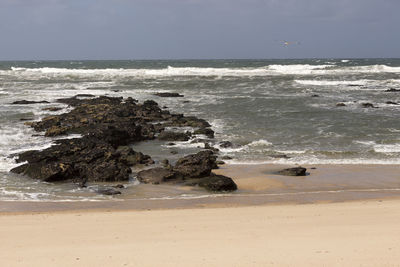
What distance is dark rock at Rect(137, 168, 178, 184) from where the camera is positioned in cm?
1256

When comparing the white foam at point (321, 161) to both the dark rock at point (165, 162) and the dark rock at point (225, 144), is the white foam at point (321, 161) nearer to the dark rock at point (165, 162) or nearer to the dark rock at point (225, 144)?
the dark rock at point (165, 162)

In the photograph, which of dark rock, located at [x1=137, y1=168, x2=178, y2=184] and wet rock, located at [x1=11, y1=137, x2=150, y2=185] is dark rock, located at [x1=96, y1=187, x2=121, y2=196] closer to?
wet rock, located at [x1=11, y1=137, x2=150, y2=185]

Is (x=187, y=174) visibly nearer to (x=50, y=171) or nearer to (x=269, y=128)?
(x=50, y=171)

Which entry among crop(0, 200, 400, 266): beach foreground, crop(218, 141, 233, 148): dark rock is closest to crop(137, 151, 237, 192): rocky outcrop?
crop(0, 200, 400, 266): beach foreground

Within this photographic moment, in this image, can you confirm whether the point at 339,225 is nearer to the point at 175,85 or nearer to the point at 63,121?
the point at 63,121

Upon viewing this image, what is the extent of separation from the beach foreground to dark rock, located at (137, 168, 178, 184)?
2753mm

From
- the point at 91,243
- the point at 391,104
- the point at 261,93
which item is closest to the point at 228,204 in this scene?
the point at 91,243

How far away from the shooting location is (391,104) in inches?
1150

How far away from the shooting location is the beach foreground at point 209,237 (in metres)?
6.20

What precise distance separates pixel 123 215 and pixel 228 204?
8.39 feet

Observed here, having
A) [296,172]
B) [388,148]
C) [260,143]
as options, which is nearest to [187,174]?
[296,172]

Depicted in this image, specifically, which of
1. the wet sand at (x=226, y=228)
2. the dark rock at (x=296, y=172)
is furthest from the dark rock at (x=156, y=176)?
the dark rock at (x=296, y=172)

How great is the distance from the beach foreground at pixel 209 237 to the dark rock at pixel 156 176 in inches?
108

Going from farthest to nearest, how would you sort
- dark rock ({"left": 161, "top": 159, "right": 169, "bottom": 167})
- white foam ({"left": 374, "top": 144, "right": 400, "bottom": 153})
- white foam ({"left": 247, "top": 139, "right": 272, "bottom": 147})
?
white foam ({"left": 247, "top": 139, "right": 272, "bottom": 147}) → white foam ({"left": 374, "top": 144, "right": 400, "bottom": 153}) → dark rock ({"left": 161, "top": 159, "right": 169, "bottom": 167})
